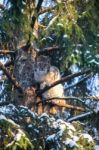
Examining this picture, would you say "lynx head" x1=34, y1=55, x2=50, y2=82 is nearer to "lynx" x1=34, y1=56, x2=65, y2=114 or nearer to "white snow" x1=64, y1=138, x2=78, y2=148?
"lynx" x1=34, y1=56, x2=65, y2=114

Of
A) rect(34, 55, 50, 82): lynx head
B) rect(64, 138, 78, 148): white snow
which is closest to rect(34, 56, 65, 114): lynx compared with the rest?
rect(34, 55, 50, 82): lynx head

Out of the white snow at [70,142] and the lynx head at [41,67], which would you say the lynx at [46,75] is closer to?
the lynx head at [41,67]

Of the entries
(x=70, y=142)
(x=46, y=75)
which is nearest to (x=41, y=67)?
(x=46, y=75)

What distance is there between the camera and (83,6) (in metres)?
6.11

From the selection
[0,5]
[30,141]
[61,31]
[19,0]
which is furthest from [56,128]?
[0,5]

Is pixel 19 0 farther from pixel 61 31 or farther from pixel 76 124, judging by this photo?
pixel 76 124

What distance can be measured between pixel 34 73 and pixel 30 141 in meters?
2.19

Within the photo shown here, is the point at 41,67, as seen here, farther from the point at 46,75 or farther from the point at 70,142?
the point at 70,142

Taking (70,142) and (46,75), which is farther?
(46,75)

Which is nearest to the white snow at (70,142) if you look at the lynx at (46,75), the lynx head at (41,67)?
the lynx at (46,75)

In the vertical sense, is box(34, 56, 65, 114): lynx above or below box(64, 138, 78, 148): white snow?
above

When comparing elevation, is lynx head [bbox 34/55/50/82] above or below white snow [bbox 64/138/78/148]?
above

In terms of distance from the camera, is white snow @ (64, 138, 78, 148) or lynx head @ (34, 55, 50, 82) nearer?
white snow @ (64, 138, 78, 148)

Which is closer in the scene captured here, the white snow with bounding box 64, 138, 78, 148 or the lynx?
the white snow with bounding box 64, 138, 78, 148
